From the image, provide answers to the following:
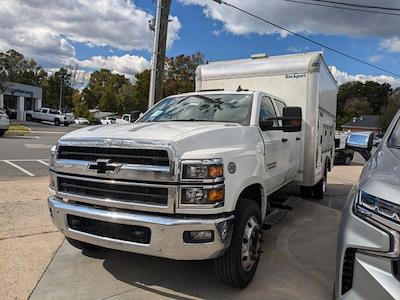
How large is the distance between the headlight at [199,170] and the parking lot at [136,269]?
1188 millimetres

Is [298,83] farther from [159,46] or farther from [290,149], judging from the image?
[159,46]

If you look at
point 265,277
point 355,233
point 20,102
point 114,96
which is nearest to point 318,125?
point 265,277

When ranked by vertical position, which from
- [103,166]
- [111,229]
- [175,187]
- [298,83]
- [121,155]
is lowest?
[111,229]

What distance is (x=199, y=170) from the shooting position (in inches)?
136

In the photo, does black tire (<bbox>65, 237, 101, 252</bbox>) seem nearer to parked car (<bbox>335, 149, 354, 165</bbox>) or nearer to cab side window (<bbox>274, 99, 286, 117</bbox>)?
cab side window (<bbox>274, 99, 286, 117</bbox>)

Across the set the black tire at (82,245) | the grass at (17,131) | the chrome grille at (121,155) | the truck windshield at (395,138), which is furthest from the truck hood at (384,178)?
the grass at (17,131)

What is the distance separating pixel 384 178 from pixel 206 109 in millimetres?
2926

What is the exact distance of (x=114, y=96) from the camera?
82.9 m

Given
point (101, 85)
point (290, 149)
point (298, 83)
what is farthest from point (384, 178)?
point (101, 85)

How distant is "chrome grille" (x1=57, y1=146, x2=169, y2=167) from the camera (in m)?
3.52

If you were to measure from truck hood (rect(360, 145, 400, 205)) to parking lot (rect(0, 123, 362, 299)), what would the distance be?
1.58m

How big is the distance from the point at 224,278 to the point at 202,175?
3.56 ft

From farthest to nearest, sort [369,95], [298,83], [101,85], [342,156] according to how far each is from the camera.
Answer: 1. [369,95]
2. [101,85]
3. [342,156]
4. [298,83]

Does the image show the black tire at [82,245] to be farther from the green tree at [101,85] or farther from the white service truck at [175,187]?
the green tree at [101,85]
